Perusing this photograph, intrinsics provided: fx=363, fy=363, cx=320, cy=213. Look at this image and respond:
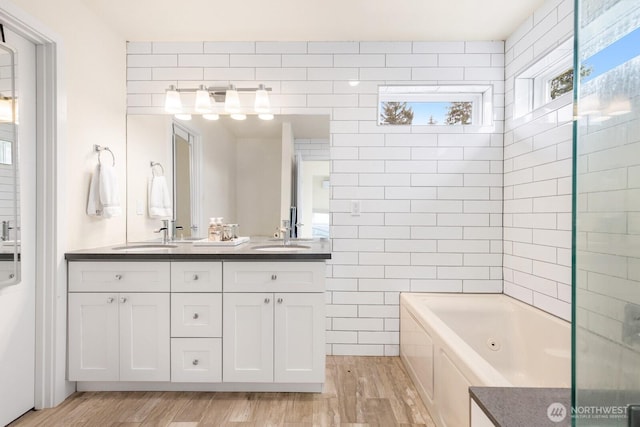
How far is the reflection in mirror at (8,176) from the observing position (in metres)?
1.71

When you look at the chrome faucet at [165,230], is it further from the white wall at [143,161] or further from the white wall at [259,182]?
the white wall at [259,182]

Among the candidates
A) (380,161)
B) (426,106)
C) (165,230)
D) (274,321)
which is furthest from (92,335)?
(426,106)

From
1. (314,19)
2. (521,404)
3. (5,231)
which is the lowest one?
(521,404)

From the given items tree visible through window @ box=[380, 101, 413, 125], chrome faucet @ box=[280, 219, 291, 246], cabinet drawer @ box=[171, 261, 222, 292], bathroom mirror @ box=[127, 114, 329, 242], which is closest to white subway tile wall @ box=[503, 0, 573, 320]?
tree visible through window @ box=[380, 101, 413, 125]

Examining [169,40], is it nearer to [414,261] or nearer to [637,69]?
[414,261]

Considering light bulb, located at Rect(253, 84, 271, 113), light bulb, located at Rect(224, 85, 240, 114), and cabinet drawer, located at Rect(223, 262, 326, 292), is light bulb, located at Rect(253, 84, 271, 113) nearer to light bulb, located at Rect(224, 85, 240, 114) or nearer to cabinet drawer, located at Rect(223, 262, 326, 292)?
light bulb, located at Rect(224, 85, 240, 114)

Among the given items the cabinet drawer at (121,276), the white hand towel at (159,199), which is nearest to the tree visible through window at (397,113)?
the white hand towel at (159,199)

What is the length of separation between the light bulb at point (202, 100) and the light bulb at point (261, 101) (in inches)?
13.5

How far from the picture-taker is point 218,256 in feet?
6.75

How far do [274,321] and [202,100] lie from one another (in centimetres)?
163

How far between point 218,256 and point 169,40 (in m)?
1.71

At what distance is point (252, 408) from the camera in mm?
1978

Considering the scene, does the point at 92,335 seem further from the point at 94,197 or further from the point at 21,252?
the point at 94,197

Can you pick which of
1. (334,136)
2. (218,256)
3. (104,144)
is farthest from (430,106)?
(104,144)
